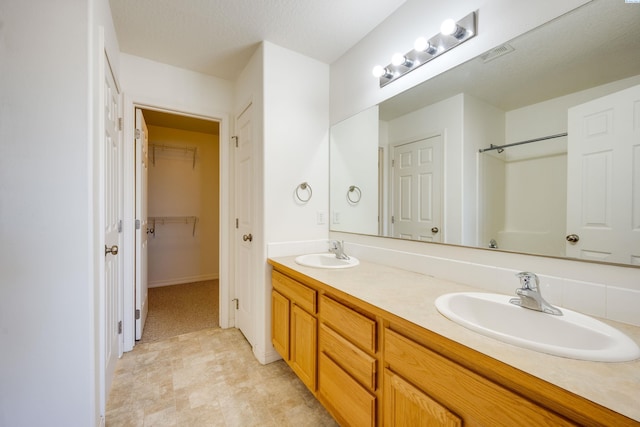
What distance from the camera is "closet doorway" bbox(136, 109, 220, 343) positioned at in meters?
3.67

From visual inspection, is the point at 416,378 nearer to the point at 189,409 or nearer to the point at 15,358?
the point at 189,409

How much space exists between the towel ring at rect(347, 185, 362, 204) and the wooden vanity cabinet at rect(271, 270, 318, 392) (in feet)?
2.59

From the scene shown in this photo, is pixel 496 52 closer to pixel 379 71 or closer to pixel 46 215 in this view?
pixel 379 71

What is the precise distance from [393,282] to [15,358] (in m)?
1.61

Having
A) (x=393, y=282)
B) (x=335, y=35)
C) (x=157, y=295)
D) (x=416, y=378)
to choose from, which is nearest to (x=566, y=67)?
(x=393, y=282)

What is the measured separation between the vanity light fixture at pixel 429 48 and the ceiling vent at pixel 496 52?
129mm

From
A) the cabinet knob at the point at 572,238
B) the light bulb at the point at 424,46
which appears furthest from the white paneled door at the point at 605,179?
the light bulb at the point at 424,46

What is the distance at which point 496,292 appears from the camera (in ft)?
3.66

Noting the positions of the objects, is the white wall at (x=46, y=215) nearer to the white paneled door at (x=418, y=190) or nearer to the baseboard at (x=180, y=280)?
the white paneled door at (x=418, y=190)

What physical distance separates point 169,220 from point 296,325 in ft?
10.4

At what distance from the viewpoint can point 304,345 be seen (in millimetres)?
1481

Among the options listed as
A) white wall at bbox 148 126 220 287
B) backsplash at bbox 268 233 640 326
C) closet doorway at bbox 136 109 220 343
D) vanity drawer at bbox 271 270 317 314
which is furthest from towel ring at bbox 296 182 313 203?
white wall at bbox 148 126 220 287

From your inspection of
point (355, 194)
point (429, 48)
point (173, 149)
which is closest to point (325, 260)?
point (355, 194)

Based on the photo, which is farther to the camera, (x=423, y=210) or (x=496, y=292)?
(x=423, y=210)
